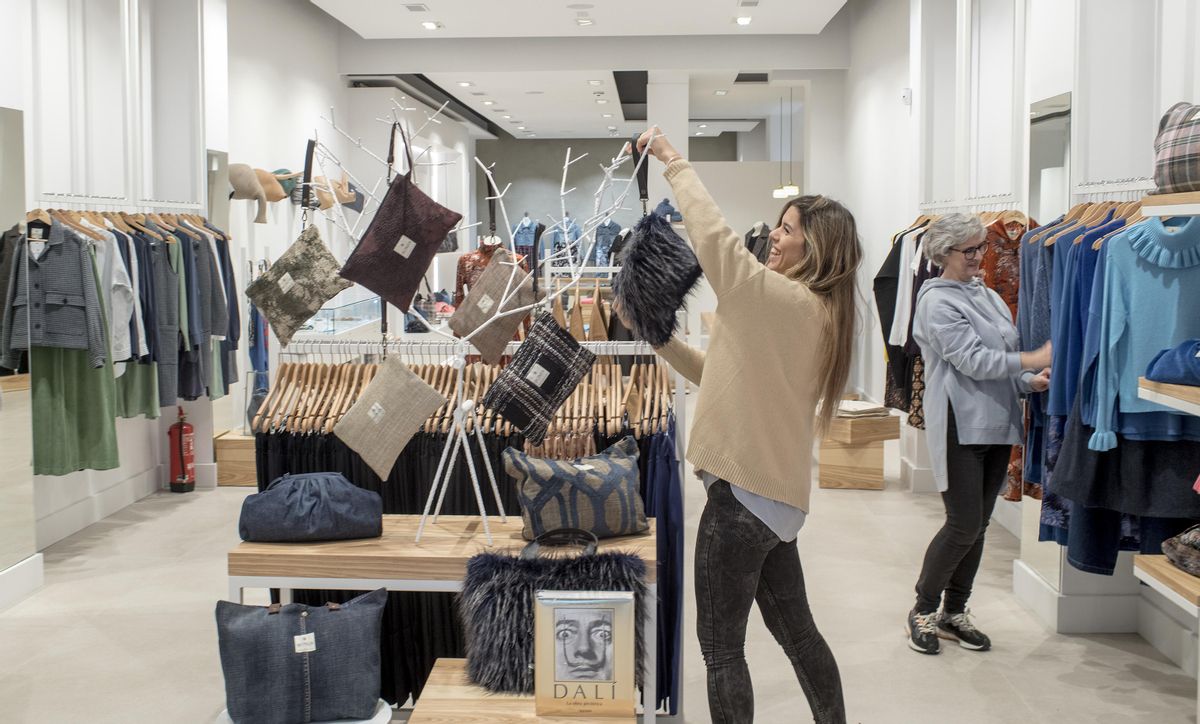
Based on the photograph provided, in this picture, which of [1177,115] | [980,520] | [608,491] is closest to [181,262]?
[608,491]

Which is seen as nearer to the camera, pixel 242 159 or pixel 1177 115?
pixel 1177 115

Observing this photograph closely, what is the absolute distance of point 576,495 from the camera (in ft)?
8.98

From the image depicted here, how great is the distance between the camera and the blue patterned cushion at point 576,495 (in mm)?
Result: 2727

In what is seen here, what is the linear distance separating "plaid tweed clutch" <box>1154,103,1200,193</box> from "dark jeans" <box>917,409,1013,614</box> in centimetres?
109

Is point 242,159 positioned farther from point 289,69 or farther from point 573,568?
point 573,568

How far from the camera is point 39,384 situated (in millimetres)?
5102

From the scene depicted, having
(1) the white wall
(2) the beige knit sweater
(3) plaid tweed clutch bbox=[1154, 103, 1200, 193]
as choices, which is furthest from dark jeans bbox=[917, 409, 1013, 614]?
(1) the white wall

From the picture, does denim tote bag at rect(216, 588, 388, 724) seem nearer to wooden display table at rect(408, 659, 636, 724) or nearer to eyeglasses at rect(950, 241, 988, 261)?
wooden display table at rect(408, 659, 636, 724)

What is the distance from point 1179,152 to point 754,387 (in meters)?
1.41

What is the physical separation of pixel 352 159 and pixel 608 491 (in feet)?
30.0

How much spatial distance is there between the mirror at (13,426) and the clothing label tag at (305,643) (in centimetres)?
258

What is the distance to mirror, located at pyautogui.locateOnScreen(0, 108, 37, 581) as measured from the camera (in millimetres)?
4543

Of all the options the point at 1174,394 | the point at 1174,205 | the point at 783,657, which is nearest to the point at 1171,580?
the point at 1174,394

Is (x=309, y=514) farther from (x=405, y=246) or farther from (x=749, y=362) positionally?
(x=749, y=362)
